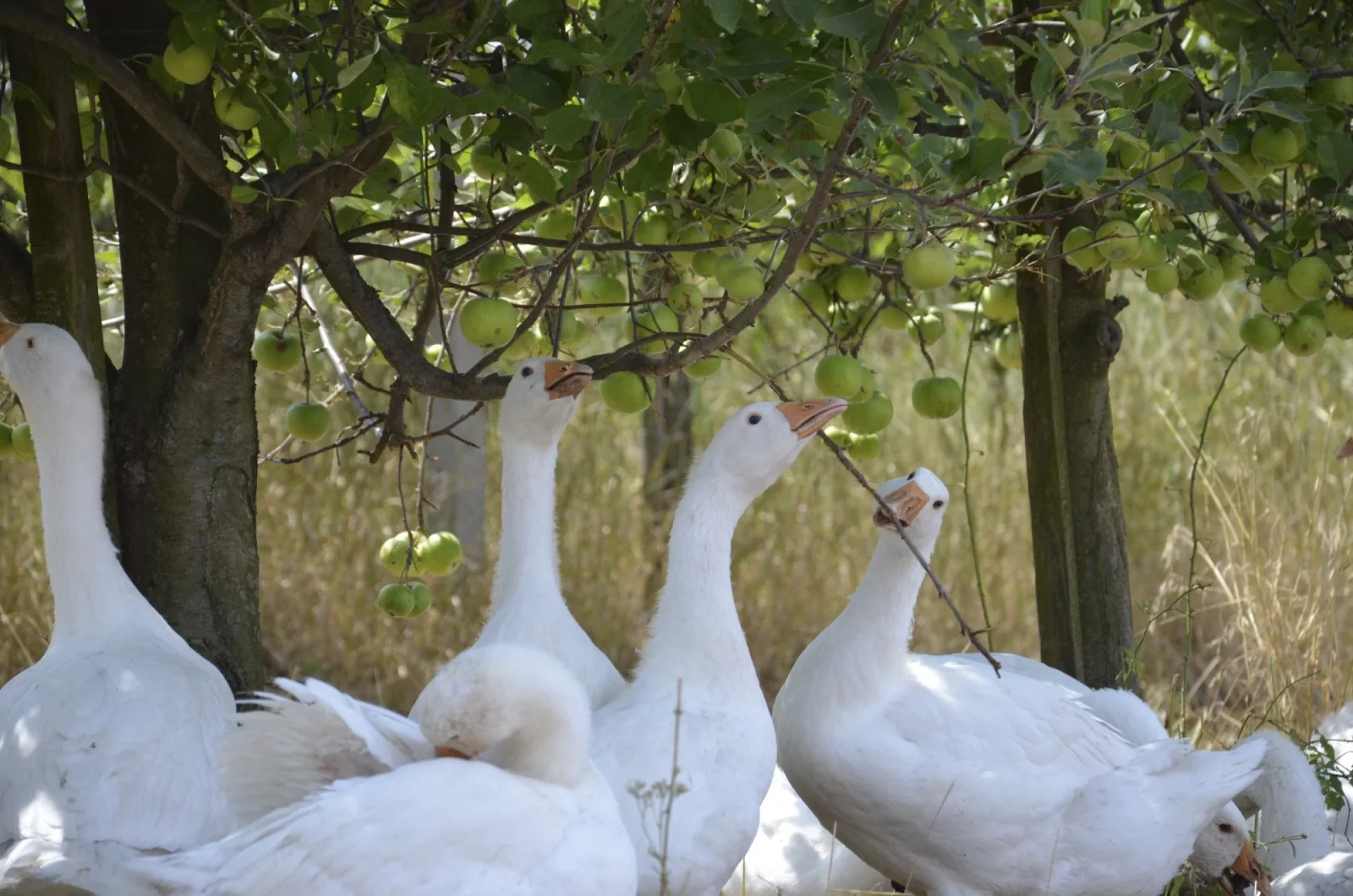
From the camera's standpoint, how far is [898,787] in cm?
313

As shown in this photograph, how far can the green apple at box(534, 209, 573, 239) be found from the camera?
3.35 m

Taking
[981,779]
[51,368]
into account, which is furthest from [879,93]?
[51,368]

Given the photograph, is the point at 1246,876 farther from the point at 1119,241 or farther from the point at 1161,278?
the point at 1119,241

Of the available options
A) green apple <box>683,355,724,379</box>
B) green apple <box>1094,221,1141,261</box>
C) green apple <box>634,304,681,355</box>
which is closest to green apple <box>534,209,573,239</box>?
green apple <box>634,304,681,355</box>

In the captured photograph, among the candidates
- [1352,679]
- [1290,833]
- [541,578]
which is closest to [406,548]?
[541,578]

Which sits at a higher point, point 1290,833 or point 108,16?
point 108,16

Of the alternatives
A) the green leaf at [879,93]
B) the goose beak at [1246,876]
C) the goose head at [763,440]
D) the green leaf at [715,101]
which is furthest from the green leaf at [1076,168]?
the goose beak at [1246,876]

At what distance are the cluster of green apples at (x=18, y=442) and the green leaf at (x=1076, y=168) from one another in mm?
2365

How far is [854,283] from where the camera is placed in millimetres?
3533

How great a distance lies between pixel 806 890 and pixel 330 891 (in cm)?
156

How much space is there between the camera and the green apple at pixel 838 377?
3.03 meters

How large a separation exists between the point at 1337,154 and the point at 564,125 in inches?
63.8

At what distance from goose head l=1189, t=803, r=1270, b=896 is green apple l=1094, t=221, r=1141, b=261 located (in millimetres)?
1416

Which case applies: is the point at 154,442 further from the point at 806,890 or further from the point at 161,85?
the point at 806,890
